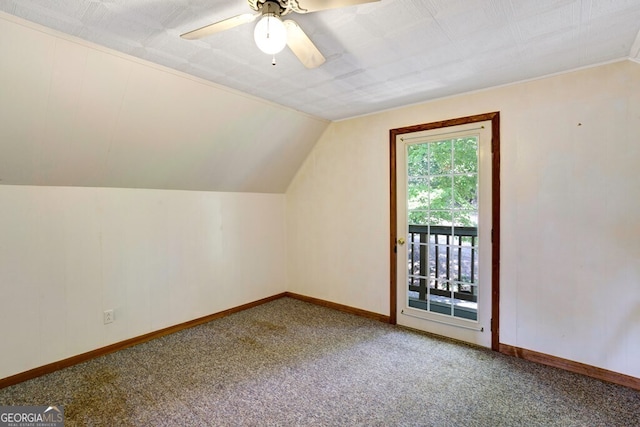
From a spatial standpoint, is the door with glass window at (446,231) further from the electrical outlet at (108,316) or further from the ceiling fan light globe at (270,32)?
the electrical outlet at (108,316)

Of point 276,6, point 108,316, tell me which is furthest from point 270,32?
point 108,316

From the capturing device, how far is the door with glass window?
2855 millimetres

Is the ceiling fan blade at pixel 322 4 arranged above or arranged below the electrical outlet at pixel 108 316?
above

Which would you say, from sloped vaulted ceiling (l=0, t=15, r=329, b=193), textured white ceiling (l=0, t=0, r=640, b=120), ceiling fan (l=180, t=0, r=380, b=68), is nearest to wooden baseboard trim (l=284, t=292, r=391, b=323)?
sloped vaulted ceiling (l=0, t=15, r=329, b=193)

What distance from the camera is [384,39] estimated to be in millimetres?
1950

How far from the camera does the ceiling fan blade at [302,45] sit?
1.53m

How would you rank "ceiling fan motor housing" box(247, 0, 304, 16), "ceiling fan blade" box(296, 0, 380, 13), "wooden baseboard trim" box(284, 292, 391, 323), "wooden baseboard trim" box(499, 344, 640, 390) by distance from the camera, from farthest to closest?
"wooden baseboard trim" box(284, 292, 391, 323) < "wooden baseboard trim" box(499, 344, 640, 390) < "ceiling fan motor housing" box(247, 0, 304, 16) < "ceiling fan blade" box(296, 0, 380, 13)

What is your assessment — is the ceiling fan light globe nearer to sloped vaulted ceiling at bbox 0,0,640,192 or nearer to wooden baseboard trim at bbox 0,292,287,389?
sloped vaulted ceiling at bbox 0,0,640,192

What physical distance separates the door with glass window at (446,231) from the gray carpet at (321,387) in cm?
30

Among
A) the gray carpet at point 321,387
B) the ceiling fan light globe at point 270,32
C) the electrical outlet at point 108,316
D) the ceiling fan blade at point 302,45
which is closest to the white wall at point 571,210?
the gray carpet at point 321,387

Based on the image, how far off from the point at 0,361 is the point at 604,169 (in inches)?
183

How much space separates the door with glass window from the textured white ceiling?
22.7 inches

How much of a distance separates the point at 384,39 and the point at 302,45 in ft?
1.98

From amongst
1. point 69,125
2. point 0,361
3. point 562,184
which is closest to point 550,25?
point 562,184
